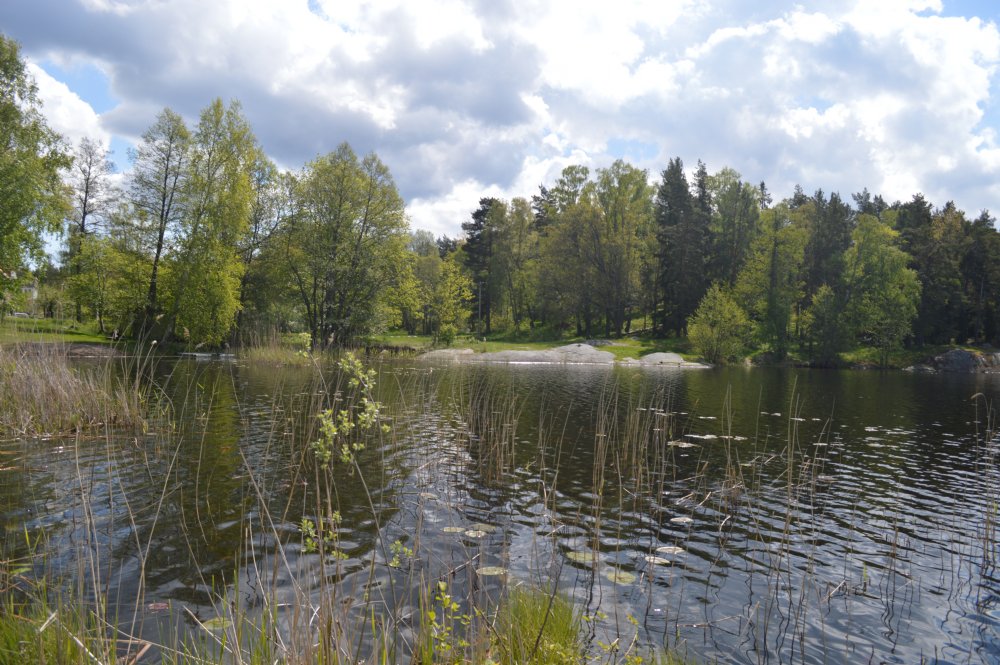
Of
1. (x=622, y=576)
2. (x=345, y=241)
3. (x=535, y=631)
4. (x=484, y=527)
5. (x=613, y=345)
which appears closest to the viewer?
(x=535, y=631)

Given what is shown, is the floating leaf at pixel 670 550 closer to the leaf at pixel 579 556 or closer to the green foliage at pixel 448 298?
the leaf at pixel 579 556

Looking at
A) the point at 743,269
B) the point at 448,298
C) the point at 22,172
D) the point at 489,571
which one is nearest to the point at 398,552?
the point at 489,571

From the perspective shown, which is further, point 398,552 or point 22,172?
point 22,172

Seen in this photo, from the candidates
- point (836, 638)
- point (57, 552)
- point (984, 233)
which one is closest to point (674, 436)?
point (836, 638)

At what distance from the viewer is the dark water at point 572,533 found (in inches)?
224

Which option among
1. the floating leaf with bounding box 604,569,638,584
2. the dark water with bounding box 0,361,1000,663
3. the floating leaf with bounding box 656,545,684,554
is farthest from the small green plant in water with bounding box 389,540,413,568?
the floating leaf with bounding box 656,545,684,554

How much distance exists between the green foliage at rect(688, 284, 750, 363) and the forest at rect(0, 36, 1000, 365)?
210mm

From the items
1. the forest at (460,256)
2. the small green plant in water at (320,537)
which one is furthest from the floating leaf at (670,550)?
the forest at (460,256)

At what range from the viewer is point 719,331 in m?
54.7

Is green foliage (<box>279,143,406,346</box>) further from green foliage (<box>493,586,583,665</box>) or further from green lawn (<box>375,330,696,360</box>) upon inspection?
green foliage (<box>493,586,583,665</box>)

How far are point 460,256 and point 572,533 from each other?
80324 mm

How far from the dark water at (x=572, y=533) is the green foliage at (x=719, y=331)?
39.5 metres

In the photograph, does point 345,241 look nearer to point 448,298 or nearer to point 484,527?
point 448,298

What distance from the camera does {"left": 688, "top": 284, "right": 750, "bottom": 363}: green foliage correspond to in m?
54.3
